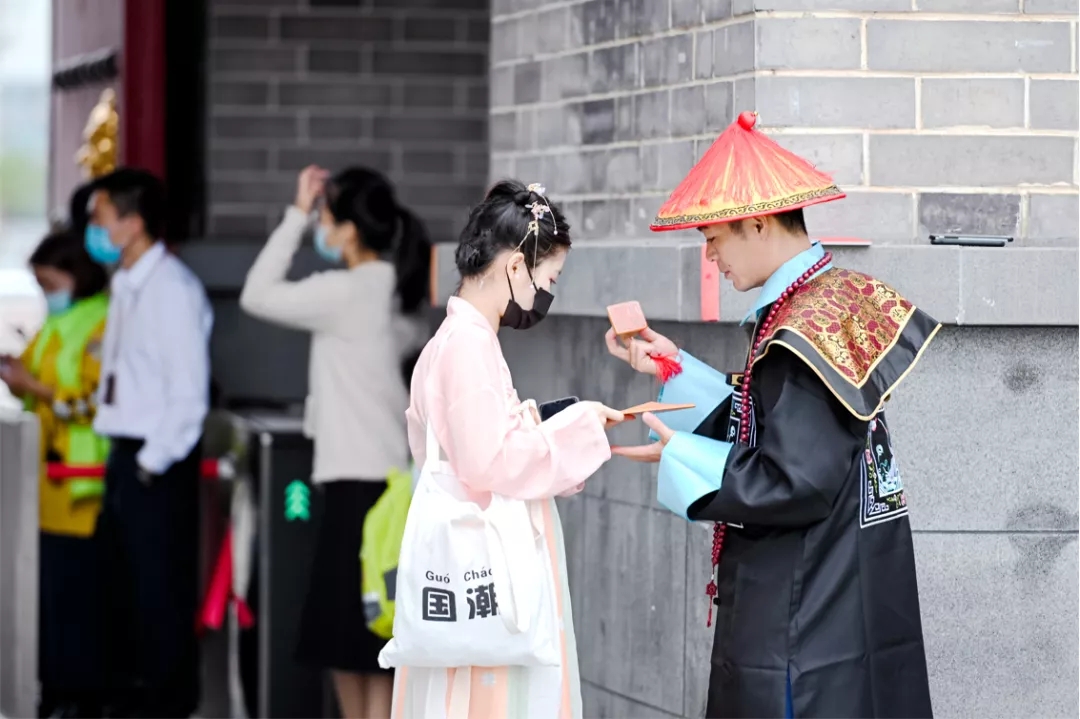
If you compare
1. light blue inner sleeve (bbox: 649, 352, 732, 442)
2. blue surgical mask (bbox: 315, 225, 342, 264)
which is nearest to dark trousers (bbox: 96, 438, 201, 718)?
blue surgical mask (bbox: 315, 225, 342, 264)

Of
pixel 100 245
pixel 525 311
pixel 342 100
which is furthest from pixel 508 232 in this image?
pixel 342 100

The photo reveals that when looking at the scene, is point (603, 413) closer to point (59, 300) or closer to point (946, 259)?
point (946, 259)

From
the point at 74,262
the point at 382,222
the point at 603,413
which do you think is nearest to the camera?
the point at 603,413

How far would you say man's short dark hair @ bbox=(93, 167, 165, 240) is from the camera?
22.6 ft

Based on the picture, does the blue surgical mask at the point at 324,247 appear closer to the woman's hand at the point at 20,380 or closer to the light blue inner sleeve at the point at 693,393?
the woman's hand at the point at 20,380

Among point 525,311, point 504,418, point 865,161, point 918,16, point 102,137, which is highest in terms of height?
point 102,137

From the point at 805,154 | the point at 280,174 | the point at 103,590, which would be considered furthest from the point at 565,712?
the point at 280,174

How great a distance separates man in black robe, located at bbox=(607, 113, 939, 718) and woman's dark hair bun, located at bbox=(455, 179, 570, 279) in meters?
0.35

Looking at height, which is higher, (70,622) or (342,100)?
(342,100)

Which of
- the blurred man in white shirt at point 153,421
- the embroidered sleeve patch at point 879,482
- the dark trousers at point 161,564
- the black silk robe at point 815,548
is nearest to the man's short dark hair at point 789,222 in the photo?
the black silk robe at point 815,548

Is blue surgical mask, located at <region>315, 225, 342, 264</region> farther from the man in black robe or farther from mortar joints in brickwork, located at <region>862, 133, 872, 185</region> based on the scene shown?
the man in black robe

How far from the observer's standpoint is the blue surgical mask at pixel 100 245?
696 centimetres

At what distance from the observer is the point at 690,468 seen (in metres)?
3.35

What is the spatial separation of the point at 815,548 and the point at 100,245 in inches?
173
